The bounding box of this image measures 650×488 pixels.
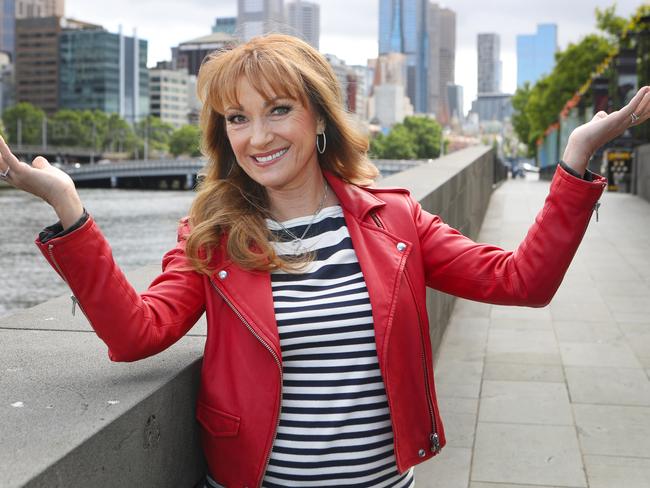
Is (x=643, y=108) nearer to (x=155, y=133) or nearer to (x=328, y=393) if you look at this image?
(x=328, y=393)

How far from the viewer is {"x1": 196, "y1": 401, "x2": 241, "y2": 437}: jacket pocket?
6.07 ft

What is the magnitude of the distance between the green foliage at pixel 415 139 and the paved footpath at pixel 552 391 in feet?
269

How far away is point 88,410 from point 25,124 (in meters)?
119

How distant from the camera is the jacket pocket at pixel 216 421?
1.85 m

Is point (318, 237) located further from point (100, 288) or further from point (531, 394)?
point (531, 394)

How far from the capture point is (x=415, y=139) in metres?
109

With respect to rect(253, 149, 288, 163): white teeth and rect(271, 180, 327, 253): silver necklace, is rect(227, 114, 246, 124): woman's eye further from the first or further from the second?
rect(271, 180, 327, 253): silver necklace

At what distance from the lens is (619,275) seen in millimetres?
8570

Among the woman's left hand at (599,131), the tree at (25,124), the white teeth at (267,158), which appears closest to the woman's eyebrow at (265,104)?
the white teeth at (267,158)

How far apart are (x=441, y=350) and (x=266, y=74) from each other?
407 cm

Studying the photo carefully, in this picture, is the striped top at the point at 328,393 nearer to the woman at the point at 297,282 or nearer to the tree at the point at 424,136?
the woman at the point at 297,282

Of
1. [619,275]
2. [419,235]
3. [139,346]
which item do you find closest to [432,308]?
[419,235]

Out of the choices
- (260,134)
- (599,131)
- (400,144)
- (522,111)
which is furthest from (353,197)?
(400,144)

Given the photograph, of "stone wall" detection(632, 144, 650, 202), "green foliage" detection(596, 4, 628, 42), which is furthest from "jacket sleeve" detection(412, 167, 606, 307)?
"green foliage" detection(596, 4, 628, 42)
